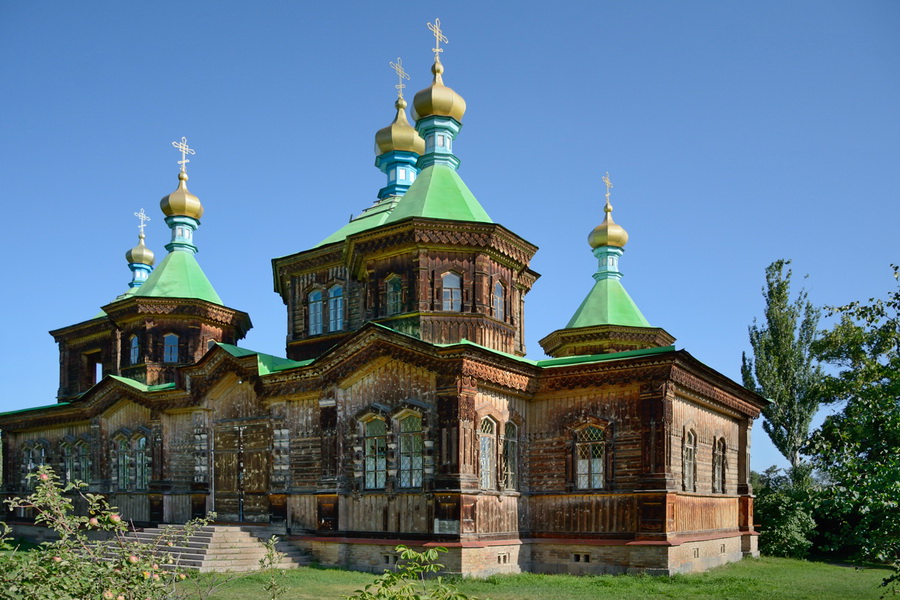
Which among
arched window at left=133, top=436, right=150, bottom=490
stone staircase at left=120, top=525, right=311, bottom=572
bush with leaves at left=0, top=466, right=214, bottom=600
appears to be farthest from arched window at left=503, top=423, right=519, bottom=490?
bush with leaves at left=0, top=466, right=214, bottom=600

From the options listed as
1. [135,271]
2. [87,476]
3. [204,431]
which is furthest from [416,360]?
[135,271]

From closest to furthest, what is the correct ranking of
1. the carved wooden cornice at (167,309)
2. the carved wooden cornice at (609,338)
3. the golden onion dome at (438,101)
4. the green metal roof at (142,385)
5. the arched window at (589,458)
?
1. the arched window at (589,458)
2. the golden onion dome at (438,101)
3. the green metal roof at (142,385)
4. the carved wooden cornice at (167,309)
5. the carved wooden cornice at (609,338)

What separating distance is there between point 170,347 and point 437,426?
507 inches

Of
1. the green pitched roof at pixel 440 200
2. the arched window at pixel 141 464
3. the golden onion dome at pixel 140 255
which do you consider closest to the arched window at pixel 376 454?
the green pitched roof at pixel 440 200

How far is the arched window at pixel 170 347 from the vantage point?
26.4 metres

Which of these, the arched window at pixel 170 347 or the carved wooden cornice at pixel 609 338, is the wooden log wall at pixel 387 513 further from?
the carved wooden cornice at pixel 609 338

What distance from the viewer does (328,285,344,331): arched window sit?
22.9m

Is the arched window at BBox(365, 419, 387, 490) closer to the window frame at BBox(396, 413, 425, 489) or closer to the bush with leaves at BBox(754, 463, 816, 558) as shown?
the window frame at BBox(396, 413, 425, 489)

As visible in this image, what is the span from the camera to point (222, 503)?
21.8 metres

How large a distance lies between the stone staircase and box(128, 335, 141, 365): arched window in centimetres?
888

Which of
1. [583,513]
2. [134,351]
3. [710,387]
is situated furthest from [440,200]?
[134,351]

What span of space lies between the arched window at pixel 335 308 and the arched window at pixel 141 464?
6.79 meters

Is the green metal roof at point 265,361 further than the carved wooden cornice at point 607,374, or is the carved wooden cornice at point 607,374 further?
the green metal roof at point 265,361

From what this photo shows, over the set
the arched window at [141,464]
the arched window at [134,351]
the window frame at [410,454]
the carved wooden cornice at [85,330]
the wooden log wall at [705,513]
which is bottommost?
the wooden log wall at [705,513]
